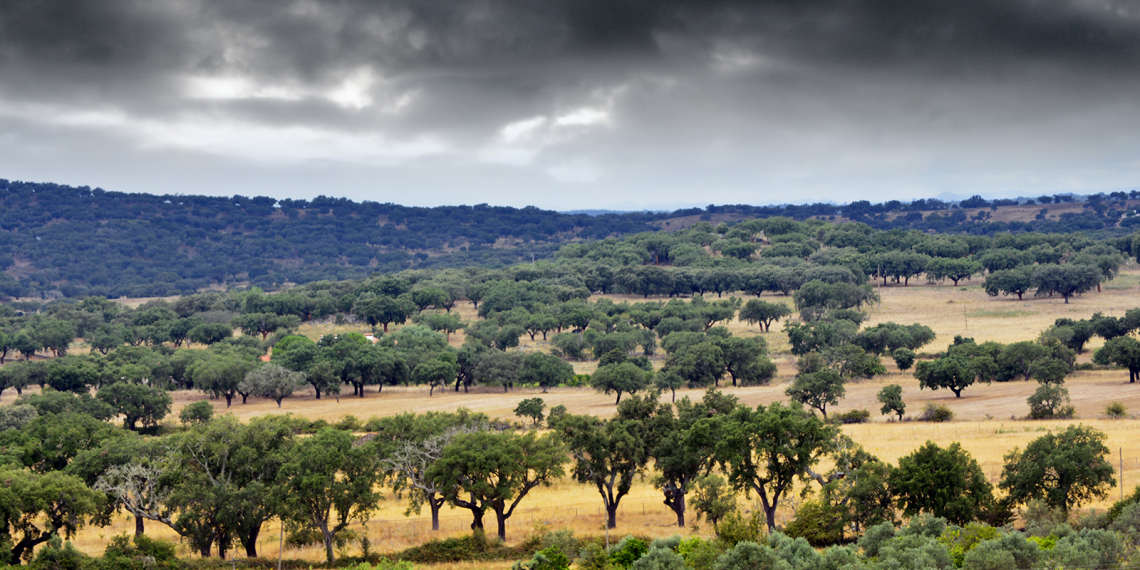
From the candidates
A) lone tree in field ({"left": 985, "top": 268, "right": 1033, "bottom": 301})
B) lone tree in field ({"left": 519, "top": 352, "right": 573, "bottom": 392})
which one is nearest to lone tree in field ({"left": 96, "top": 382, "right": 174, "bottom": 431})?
lone tree in field ({"left": 519, "top": 352, "right": 573, "bottom": 392})

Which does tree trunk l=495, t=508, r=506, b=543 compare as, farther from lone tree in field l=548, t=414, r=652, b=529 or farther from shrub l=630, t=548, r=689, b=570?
shrub l=630, t=548, r=689, b=570

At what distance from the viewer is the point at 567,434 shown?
40.2m

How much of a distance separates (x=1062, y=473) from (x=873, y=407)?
116 ft

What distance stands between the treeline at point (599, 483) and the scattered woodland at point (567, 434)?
0.13 m

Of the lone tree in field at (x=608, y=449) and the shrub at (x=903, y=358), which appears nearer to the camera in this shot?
the lone tree in field at (x=608, y=449)

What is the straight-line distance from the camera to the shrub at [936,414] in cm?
6172

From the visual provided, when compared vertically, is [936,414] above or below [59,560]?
above

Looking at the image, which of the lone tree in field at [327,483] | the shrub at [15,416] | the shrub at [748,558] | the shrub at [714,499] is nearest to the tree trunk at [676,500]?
the shrub at [714,499]

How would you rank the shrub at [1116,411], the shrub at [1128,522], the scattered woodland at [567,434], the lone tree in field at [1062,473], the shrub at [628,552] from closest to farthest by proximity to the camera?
the shrub at [1128,522], the shrub at [628,552], the scattered woodland at [567,434], the lone tree in field at [1062,473], the shrub at [1116,411]

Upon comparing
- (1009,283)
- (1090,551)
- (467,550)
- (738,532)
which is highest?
(1009,283)

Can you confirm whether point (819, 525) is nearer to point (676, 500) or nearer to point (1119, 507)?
point (676, 500)

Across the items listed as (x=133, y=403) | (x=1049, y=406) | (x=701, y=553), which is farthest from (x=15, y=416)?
(x=1049, y=406)

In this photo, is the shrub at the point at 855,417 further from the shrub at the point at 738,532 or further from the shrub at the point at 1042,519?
the shrub at the point at 738,532

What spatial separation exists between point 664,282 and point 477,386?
70.6m
